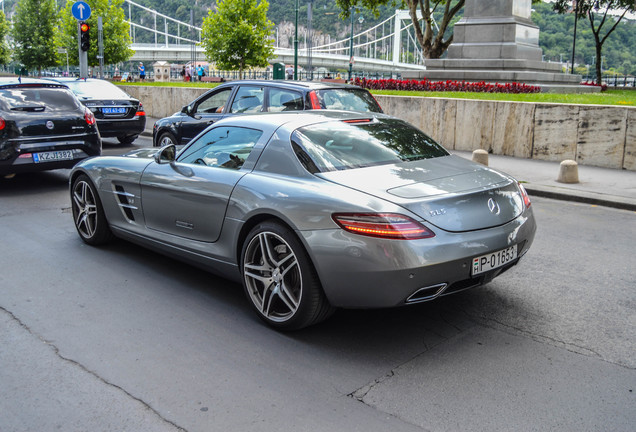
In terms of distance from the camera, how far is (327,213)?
3.78 m

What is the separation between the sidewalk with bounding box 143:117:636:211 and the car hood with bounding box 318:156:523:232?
4.98 metres

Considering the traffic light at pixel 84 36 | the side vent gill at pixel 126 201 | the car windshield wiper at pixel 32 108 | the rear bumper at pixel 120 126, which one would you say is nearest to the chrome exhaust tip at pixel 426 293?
the side vent gill at pixel 126 201

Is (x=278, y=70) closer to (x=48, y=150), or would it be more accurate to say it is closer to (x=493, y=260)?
(x=48, y=150)

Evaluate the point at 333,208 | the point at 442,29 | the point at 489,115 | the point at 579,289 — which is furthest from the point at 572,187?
the point at 442,29

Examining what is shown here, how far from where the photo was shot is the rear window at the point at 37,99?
959 centimetres

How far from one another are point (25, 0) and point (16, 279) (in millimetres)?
57871

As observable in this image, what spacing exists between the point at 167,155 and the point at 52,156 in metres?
5.13

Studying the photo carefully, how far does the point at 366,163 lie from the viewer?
4.36 metres

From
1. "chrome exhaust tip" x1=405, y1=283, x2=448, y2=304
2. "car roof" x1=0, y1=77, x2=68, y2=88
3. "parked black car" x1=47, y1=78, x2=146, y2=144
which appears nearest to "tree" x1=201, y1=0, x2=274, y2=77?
"parked black car" x1=47, y1=78, x2=146, y2=144

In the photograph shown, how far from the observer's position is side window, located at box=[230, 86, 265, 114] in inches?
365

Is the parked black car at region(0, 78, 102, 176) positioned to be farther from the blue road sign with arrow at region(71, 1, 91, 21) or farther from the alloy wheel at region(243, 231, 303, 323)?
the blue road sign with arrow at region(71, 1, 91, 21)

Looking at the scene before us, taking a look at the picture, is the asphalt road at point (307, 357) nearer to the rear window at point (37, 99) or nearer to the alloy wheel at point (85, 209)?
the alloy wheel at point (85, 209)

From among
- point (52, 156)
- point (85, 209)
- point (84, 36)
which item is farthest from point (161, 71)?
point (85, 209)

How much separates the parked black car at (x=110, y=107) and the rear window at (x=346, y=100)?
24.4 ft
